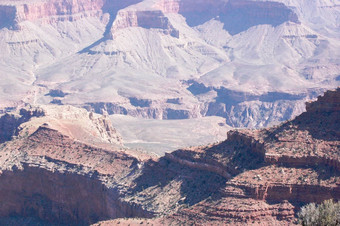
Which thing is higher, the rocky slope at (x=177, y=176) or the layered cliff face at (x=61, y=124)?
the layered cliff face at (x=61, y=124)

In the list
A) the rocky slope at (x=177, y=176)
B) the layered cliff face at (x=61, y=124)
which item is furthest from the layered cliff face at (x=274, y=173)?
the layered cliff face at (x=61, y=124)

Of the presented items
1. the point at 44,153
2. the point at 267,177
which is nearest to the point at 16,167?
the point at 44,153

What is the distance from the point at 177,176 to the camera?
6391 centimetres

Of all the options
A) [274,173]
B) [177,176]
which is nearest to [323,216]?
[274,173]

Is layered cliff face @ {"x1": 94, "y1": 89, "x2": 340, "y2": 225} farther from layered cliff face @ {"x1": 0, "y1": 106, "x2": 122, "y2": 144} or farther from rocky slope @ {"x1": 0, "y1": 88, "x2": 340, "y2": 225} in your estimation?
layered cliff face @ {"x1": 0, "y1": 106, "x2": 122, "y2": 144}

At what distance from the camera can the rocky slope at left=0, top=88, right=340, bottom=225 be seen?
50.9 meters

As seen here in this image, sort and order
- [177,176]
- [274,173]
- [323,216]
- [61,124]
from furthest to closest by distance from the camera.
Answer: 1. [61,124]
2. [177,176]
3. [274,173]
4. [323,216]

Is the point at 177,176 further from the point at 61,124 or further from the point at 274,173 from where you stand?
the point at 61,124

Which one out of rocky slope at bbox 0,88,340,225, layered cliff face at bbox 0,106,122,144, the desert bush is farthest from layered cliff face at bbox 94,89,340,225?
layered cliff face at bbox 0,106,122,144

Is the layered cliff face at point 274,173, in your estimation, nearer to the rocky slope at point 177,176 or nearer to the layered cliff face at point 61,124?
the rocky slope at point 177,176

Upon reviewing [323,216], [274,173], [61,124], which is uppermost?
[61,124]

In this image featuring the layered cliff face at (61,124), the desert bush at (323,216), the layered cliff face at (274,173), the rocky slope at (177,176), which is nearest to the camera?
the desert bush at (323,216)

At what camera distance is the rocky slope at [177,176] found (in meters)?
50.9

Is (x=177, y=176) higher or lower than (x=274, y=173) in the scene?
higher
